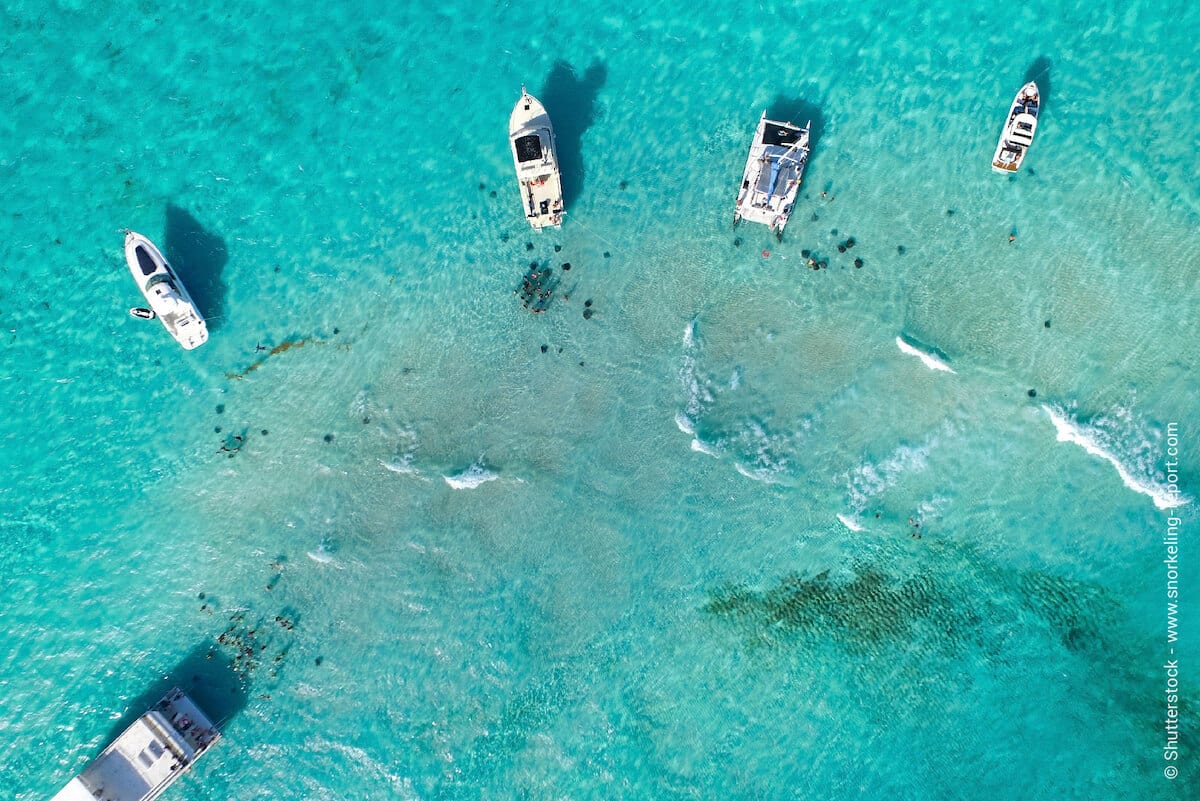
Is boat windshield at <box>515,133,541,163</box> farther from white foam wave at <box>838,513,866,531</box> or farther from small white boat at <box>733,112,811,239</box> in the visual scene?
white foam wave at <box>838,513,866,531</box>

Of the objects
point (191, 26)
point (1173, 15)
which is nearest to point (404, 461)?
point (191, 26)

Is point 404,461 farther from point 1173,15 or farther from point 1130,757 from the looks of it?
point 1173,15

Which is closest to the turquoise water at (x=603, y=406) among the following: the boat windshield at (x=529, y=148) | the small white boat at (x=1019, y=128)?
the small white boat at (x=1019, y=128)

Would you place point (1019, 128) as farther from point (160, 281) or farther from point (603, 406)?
point (160, 281)

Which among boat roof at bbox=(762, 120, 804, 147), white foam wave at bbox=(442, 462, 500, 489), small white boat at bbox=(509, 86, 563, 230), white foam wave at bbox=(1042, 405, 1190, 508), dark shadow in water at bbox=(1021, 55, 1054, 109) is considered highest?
dark shadow in water at bbox=(1021, 55, 1054, 109)

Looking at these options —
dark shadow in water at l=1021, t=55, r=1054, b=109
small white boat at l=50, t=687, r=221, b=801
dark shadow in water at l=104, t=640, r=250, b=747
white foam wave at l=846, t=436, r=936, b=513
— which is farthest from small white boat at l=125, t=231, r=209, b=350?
dark shadow in water at l=1021, t=55, r=1054, b=109

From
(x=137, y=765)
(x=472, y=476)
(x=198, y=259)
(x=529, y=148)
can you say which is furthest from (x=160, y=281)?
(x=137, y=765)
